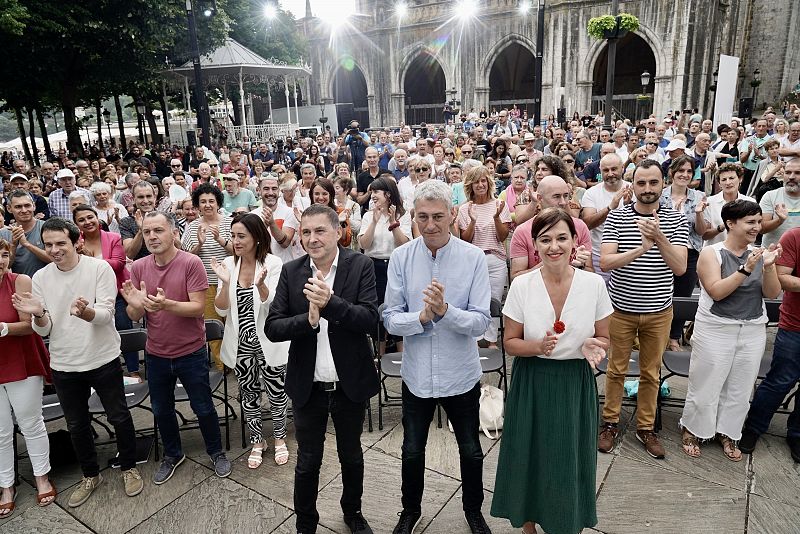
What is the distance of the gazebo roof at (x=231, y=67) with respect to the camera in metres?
21.6

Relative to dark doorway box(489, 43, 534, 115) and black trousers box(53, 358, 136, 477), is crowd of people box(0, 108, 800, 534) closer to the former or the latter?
black trousers box(53, 358, 136, 477)

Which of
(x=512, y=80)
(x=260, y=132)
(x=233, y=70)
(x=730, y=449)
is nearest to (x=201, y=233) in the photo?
(x=730, y=449)

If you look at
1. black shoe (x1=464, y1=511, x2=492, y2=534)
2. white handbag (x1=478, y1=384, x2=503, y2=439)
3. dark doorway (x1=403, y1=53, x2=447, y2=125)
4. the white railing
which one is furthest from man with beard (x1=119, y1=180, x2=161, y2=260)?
dark doorway (x1=403, y1=53, x2=447, y2=125)

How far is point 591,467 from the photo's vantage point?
2906 millimetres

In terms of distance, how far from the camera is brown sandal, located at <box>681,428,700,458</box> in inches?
158

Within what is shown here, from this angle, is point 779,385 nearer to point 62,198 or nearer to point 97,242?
point 97,242

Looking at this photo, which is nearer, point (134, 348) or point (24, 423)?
point (24, 423)

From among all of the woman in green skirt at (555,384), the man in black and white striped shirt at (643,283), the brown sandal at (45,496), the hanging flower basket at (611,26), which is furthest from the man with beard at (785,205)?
the hanging flower basket at (611,26)

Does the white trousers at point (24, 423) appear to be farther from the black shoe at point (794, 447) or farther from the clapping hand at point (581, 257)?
the black shoe at point (794, 447)

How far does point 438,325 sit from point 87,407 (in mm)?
2682

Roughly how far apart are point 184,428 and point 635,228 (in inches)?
157

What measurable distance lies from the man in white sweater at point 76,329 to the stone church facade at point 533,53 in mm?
24478

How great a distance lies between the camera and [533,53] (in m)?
31.3

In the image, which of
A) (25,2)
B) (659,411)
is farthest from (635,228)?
(25,2)
